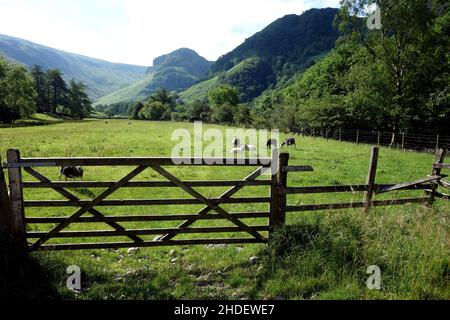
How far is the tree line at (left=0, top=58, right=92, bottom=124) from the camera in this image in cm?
6956

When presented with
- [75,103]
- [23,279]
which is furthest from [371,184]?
[75,103]

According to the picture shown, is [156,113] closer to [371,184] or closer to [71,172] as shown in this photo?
[71,172]

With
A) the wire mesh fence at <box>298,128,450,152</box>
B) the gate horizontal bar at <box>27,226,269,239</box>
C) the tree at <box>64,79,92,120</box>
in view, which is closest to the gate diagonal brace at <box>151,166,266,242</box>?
the gate horizontal bar at <box>27,226,269,239</box>

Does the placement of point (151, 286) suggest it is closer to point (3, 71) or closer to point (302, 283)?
point (302, 283)

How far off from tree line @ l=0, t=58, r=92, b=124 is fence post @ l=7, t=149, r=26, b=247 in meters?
78.0

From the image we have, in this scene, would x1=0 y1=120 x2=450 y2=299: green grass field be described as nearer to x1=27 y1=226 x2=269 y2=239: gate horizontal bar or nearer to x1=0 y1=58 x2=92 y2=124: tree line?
x1=27 y1=226 x2=269 y2=239: gate horizontal bar

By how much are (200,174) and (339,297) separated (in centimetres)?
1175

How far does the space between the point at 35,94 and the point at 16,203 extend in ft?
290

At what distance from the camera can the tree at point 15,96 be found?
68688 mm

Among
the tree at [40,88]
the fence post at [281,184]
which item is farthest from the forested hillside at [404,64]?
the tree at [40,88]

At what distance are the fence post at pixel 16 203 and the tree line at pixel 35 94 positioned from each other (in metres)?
78.0

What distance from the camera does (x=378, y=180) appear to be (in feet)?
47.2

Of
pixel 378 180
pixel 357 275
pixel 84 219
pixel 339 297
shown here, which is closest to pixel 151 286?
pixel 84 219

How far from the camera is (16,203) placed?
18.8 ft
